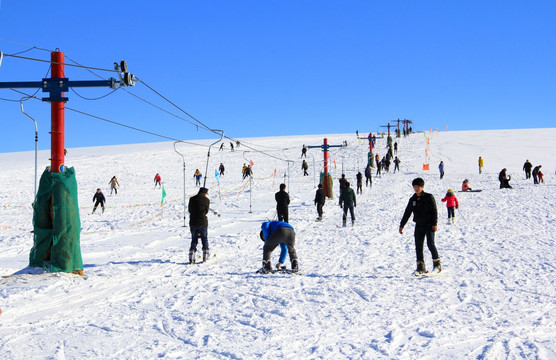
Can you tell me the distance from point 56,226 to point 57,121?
6.33 ft

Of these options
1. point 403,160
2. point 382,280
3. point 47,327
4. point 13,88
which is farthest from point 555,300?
point 403,160

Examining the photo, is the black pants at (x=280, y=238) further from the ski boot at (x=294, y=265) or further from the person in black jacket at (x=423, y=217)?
the person in black jacket at (x=423, y=217)


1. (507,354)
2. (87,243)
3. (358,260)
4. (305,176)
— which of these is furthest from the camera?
(305,176)

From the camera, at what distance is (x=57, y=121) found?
9.03 meters

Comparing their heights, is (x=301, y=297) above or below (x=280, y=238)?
below

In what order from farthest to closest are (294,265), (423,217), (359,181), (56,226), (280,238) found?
(359,181)
(56,226)
(294,265)
(280,238)
(423,217)

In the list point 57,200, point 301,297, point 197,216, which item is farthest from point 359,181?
point 301,297

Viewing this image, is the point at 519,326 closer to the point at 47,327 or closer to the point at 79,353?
the point at 79,353

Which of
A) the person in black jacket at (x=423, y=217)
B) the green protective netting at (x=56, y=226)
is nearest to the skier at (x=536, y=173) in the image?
the person in black jacket at (x=423, y=217)

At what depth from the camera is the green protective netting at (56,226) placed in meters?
8.91

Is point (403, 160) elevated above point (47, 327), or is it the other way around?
point (403, 160)

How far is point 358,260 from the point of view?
10344 millimetres

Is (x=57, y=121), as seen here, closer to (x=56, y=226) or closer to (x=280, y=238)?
(x=56, y=226)

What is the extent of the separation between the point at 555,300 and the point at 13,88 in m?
9.28
